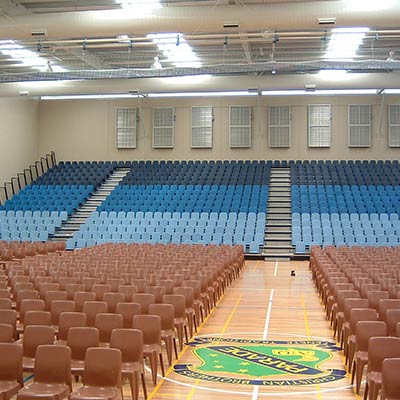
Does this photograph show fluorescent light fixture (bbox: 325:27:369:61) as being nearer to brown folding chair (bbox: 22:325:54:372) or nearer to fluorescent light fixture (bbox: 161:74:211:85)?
fluorescent light fixture (bbox: 161:74:211:85)

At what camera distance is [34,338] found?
635 centimetres

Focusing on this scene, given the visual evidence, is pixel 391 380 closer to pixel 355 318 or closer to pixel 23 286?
pixel 355 318

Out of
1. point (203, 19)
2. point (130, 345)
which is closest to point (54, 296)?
point (130, 345)

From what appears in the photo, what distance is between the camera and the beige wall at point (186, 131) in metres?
29.5

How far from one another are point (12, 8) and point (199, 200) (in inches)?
451

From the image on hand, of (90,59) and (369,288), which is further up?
(90,59)

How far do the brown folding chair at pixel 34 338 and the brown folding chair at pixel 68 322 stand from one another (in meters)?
0.64

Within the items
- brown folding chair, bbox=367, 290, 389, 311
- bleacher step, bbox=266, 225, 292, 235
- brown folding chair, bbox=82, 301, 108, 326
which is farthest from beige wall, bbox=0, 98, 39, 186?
brown folding chair, bbox=367, 290, 389, 311

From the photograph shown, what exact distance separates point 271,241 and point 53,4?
11.7 metres

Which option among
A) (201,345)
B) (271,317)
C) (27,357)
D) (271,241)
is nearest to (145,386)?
(27,357)

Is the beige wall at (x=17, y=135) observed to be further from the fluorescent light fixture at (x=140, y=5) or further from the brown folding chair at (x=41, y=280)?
the brown folding chair at (x=41, y=280)

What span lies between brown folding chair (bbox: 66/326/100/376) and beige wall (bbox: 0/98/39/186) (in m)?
23.1

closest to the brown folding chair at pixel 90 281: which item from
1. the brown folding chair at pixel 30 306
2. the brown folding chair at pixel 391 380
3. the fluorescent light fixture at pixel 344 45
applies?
the brown folding chair at pixel 30 306

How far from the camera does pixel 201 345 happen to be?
8.67m
